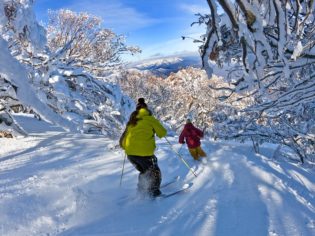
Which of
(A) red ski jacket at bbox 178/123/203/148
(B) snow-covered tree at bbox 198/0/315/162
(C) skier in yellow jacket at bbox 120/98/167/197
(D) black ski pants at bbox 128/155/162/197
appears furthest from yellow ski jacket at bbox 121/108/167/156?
(A) red ski jacket at bbox 178/123/203/148

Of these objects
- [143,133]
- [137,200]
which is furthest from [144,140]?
[137,200]

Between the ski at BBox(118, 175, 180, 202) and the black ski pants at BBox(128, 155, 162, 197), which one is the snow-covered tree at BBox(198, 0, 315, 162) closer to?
the black ski pants at BBox(128, 155, 162, 197)

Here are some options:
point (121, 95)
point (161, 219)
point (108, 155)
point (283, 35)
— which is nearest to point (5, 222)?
point (161, 219)

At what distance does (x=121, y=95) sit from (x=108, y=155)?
3532mm

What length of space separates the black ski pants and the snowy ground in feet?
0.85

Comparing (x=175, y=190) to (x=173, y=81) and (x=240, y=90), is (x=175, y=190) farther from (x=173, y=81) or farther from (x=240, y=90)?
(x=173, y=81)

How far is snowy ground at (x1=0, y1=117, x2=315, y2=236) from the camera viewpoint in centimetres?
551

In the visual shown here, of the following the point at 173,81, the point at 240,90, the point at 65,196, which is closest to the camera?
the point at 240,90

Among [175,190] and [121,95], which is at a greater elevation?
[121,95]

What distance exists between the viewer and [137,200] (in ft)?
22.5

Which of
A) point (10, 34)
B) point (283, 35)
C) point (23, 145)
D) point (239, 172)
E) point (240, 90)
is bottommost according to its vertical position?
point (239, 172)

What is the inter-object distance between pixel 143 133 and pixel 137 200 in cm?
115

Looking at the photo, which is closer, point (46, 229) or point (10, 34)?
point (46, 229)

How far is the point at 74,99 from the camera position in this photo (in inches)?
452
